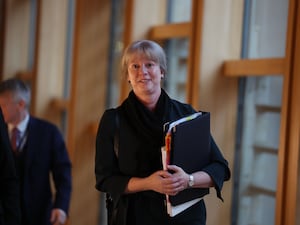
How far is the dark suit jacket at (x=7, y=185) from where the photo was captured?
9.08 ft

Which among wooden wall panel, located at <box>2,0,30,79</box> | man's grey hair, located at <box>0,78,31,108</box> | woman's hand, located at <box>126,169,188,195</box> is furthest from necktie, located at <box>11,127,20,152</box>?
wooden wall panel, located at <box>2,0,30,79</box>

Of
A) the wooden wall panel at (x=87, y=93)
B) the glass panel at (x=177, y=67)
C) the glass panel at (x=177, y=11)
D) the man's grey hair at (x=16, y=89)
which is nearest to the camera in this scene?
the man's grey hair at (x=16, y=89)

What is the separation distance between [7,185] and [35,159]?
893 millimetres

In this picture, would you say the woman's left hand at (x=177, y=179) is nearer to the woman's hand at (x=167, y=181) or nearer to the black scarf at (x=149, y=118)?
the woman's hand at (x=167, y=181)

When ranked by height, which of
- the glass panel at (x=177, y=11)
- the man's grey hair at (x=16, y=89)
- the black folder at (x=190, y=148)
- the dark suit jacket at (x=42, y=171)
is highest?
the glass panel at (x=177, y=11)

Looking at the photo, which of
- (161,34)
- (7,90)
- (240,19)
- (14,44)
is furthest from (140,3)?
(14,44)

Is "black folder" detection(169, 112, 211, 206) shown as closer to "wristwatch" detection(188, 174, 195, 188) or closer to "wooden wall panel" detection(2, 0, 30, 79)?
"wristwatch" detection(188, 174, 195, 188)

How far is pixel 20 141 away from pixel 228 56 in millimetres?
1413

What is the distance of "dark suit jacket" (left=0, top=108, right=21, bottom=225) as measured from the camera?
2.77m

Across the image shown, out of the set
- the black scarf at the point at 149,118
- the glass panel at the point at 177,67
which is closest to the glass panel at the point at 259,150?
the glass panel at the point at 177,67

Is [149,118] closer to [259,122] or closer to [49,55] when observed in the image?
[259,122]

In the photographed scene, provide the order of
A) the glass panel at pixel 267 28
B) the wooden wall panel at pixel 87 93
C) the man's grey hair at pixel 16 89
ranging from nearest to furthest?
1. the glass panel at pixel 267 28
2. the man's grey hair at pixel 16 89
3. the wooden wall panel at pixel 87 93

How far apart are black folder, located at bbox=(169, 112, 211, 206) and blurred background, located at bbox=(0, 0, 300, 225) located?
0.59m

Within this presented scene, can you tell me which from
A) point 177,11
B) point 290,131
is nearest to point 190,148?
point 290,131
